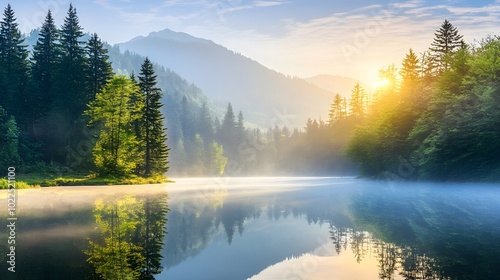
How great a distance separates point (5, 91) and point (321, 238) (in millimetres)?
76477

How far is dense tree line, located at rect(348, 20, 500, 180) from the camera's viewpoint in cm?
5316

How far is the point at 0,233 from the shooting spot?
18.2 meters

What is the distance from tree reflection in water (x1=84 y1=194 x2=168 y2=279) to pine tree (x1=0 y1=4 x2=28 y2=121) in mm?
63480

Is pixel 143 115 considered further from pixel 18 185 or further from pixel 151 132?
pixel 18 185

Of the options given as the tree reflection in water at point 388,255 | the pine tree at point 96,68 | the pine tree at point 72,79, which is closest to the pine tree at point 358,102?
the pine tree at point 96,68

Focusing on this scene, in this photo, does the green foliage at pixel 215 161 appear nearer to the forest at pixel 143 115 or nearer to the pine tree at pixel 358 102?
the pine tree at pixel 358 102

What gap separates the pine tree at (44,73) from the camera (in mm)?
80500

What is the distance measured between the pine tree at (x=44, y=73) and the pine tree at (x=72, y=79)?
2486 mm

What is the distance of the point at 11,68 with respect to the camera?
84.6 metres

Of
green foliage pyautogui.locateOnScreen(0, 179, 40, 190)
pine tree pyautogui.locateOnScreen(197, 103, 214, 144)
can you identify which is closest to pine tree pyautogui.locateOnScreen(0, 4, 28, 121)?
green foliage pyautogui.locateOnScreen(0, 179, 40, 190)

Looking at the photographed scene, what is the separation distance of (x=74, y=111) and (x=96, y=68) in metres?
9.25

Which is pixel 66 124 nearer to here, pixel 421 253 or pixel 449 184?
pixel 449 184

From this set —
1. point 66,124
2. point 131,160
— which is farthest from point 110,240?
point 66,124

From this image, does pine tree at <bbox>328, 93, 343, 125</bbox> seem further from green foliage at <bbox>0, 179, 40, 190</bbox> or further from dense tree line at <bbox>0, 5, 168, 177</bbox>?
green foliage at <bbox>0, 179, 40, 190</bbox>
